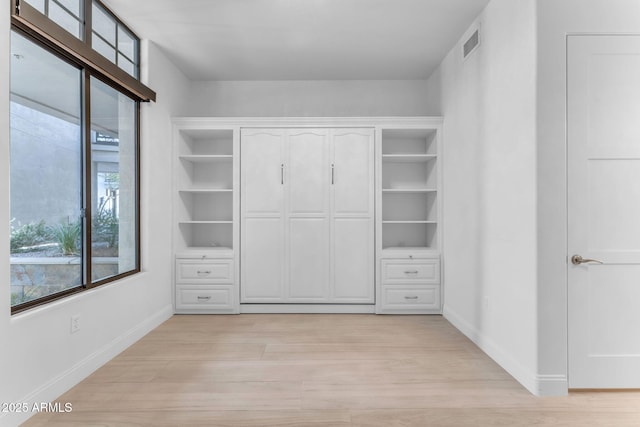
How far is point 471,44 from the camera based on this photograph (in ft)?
11.0

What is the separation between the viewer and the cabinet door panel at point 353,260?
4.29 m

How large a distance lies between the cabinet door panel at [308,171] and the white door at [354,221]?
4.9 inches

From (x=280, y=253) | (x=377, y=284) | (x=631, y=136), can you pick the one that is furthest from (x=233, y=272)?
(x=631, y=136)

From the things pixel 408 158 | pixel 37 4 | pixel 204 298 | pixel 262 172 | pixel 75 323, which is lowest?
pixel 204 298

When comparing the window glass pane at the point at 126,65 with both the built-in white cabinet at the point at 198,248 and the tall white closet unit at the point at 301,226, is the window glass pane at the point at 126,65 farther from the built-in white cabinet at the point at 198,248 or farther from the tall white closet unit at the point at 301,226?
the tall white closet unit at the point at 301,226

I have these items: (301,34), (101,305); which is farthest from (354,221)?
(101,305)

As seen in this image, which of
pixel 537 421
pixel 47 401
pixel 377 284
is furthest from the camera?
pixel 377 284

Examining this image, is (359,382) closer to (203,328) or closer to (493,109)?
(203,328)

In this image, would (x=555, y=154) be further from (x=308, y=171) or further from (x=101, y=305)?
(x=101, y=305)

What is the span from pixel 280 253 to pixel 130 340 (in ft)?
5.58

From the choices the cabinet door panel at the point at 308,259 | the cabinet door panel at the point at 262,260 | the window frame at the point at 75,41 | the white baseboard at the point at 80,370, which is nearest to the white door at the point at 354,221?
the cabinet door panel at the point at 308,259

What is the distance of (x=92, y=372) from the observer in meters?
2.70

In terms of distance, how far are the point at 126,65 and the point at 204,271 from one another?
7.21 ft

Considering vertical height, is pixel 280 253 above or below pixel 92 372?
above
